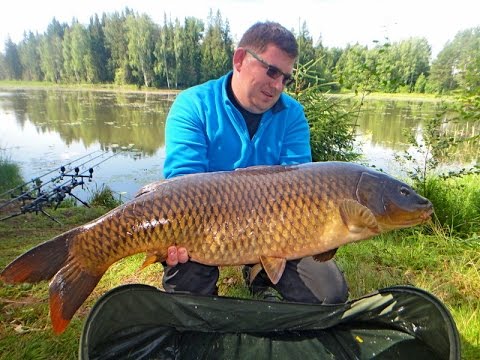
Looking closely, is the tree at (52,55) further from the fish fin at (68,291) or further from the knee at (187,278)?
the fish fin at (68,291)

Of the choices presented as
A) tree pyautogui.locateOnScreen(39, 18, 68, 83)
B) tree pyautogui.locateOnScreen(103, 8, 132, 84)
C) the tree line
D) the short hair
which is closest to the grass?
the short hair

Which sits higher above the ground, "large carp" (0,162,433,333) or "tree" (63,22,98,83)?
"tree" (63,22,98,83)

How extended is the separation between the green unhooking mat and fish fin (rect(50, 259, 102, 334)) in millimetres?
96

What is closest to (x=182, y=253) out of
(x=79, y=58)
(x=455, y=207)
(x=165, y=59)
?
(x=455, y=207)

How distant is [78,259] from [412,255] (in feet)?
5.39

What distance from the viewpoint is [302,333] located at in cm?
124

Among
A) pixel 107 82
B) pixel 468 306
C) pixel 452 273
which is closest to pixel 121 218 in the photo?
pixel 468 306

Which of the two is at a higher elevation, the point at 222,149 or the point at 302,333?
the point at 222,149

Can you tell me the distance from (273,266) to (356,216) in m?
0.27

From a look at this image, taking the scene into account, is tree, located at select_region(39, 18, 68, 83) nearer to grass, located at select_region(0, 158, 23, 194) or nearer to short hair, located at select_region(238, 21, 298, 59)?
grass, located at select_region(0, 158, 23, 194)

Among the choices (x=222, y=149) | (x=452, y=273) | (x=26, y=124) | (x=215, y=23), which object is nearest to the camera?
(x=222, y=149)

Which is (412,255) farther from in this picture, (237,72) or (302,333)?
(237,72)

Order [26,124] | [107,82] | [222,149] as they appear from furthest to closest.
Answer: [107,82], [26,124], [222,149]

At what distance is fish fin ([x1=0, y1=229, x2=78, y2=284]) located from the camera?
929 mm
